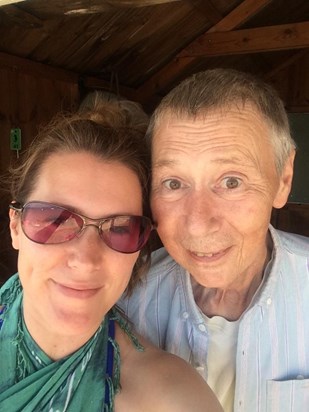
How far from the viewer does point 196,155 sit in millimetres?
1131

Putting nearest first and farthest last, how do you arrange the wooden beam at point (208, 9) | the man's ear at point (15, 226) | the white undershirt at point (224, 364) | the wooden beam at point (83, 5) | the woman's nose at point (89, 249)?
→ the woman's nose at point (89, 249) → the man's ear at point (15, 226) → the white undershirt at point (224, 364) → the wooden beam at point (83, 5) → the wooden beam at point (208, 9)

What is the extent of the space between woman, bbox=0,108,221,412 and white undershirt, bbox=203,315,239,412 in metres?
0.24

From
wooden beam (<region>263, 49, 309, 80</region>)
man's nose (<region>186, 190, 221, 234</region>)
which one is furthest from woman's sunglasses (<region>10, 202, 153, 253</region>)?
wooden beam (<region>263, 49, 309, 80</region>)

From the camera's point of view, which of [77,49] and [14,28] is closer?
[14,28]

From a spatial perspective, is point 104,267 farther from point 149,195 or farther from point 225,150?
point 225,150

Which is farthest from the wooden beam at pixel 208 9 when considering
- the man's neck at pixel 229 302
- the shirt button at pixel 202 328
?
the shirt button at pixel 202 328

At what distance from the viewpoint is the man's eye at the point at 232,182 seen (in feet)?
3.72

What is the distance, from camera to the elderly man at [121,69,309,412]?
3.70ft

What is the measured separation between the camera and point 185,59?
4410mm

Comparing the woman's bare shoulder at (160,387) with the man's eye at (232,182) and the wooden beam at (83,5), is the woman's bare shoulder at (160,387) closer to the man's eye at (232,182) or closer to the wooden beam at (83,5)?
the man's eye at (232,182)

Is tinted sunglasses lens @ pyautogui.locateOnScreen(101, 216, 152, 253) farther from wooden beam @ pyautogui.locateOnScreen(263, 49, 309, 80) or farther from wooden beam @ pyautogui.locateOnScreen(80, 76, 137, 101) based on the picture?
wooden beam @ pyautogui.locateOnScreen(263, 49, 309, 80)

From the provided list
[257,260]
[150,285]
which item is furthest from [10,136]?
[257,260]

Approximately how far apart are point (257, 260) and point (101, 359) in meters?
0.55

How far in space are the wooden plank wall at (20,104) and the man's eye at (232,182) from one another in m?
2.17
